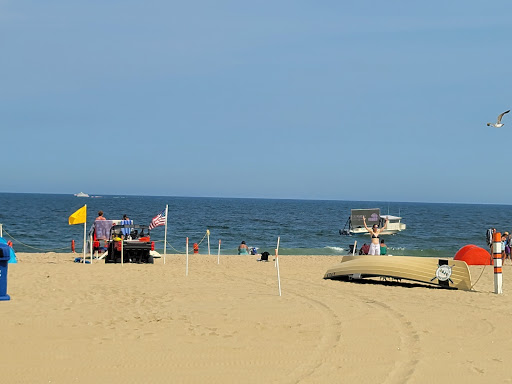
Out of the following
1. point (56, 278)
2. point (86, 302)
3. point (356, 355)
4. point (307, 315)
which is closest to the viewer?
point (356, 355)

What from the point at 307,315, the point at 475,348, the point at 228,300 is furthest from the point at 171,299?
the point at 475,348

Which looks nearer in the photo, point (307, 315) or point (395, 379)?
point (395, 379)

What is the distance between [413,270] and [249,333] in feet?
22.6

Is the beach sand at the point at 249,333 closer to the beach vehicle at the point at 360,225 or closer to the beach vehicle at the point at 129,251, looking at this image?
the beach vehicle at the point at 129,251

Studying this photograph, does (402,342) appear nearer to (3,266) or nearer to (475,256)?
(3,266)

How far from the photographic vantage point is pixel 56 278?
14.6 m

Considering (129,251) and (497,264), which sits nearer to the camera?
(497,264)

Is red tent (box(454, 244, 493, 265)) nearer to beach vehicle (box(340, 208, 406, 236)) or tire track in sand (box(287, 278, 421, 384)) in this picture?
tire track in sand (box(287, 278, 421, 384))

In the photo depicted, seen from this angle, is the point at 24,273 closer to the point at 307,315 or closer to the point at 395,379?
the point at 307,315

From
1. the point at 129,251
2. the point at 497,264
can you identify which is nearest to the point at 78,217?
the point at 129,251

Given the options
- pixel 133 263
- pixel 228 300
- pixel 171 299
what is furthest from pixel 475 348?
pixel 133 263

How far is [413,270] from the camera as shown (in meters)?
14.1

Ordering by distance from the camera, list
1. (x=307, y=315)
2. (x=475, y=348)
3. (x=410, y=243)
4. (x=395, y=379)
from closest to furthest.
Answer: (x=395, y=379) → (x=475, y=348) → (x=307, y=315) → (x=410, y=243)

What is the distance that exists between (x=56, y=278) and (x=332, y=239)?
3892cm
